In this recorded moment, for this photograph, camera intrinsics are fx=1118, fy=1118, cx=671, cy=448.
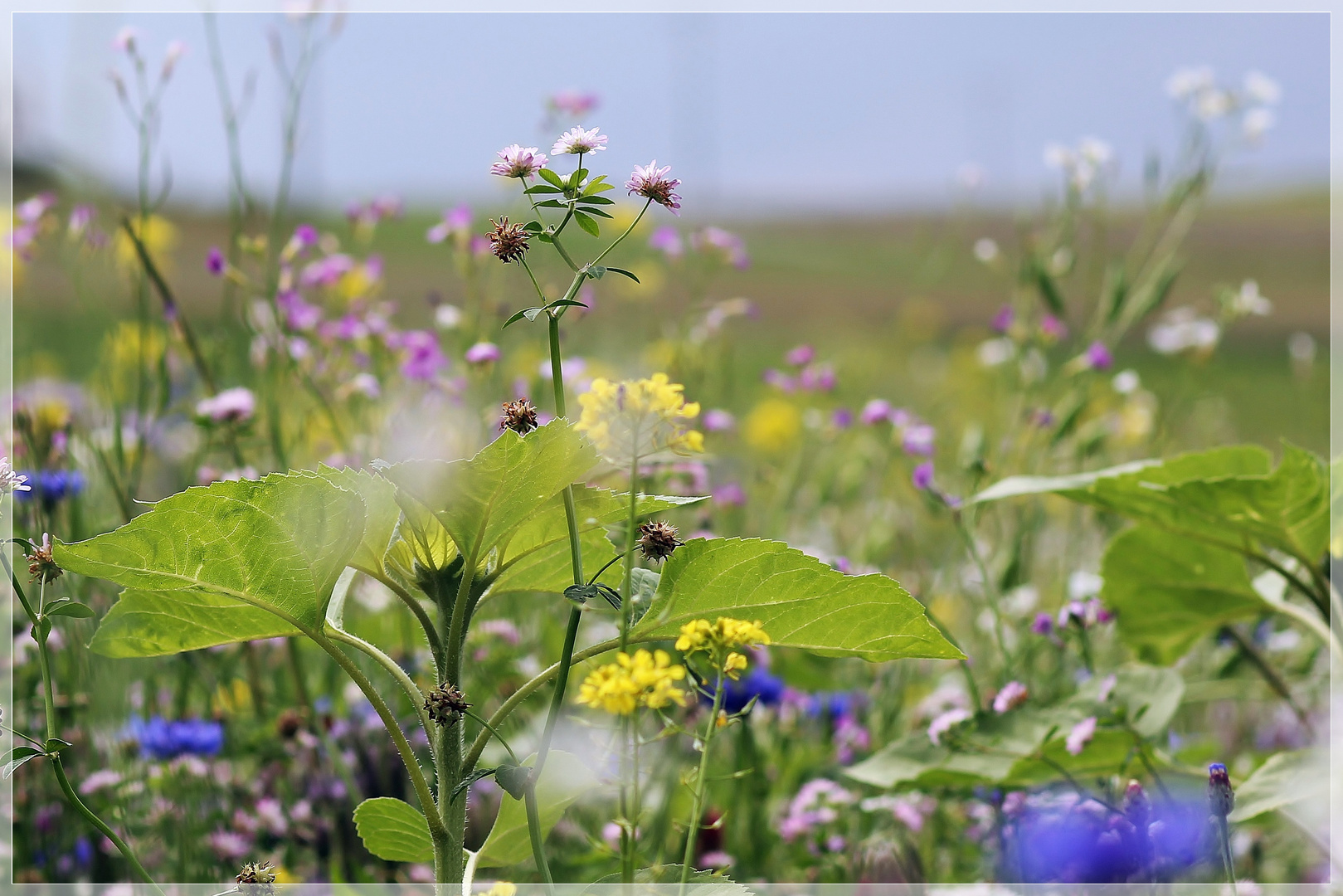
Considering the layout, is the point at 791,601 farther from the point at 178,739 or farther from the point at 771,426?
the point at 771,426

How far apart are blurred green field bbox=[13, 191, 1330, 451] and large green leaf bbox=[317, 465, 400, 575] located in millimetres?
792

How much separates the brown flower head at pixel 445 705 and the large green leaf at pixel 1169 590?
2.77 feet

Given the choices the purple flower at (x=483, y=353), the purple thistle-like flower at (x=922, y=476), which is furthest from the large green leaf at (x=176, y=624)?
the purple thistle-like flower at (x=922, y=476)

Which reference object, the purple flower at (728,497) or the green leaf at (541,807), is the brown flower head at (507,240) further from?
the purple flower at (728,497)

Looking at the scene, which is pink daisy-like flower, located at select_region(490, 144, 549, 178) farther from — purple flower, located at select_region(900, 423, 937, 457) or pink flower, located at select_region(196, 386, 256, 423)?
purple flower, located at select_region(900, 423, 937, 457)

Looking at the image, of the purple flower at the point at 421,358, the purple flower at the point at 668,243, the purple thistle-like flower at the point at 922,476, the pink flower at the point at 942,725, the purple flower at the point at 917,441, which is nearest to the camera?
the pink flower at the point at 942,725

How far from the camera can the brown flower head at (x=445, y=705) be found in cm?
64

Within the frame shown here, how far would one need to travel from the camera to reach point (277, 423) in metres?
1.40

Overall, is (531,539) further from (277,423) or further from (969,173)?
(969,173)

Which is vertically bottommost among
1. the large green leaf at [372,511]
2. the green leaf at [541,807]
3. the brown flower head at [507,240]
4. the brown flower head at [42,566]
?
the green leaf at [541,807]

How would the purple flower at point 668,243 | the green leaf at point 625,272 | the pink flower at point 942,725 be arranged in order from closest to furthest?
1. the green leaf at point 625,272
2. the pink flower at point 942,725
3. the purple flower at point 668,243

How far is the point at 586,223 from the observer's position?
2.12 ft

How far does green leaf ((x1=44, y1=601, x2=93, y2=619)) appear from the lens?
0.70m

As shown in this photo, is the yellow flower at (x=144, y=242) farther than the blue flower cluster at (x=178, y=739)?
Yes
